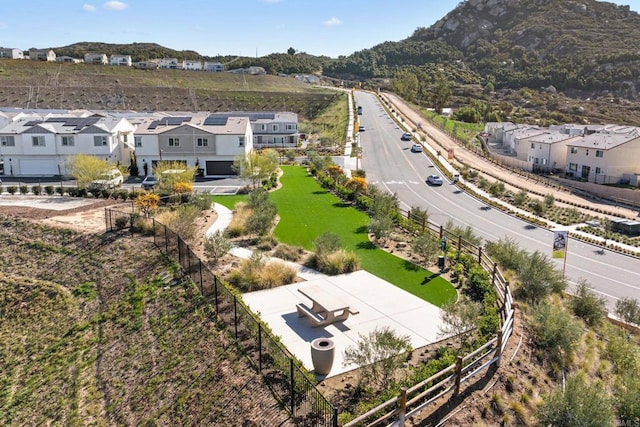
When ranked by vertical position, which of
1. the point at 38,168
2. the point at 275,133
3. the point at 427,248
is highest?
the point at 275,133

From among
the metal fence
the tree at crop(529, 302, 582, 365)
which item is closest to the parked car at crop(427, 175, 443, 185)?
the metal fence

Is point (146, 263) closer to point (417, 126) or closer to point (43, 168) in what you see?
point (43, 168)

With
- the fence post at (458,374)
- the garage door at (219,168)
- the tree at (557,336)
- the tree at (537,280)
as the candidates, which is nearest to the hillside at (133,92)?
the garage door at (219,168)

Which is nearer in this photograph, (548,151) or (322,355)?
(322,355)

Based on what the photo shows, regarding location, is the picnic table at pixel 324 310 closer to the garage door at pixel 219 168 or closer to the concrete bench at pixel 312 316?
the concrete bench at pixel 312 316

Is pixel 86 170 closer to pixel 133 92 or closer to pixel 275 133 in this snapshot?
pixel 275 133

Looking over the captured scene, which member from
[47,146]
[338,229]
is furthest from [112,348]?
[47,146]
